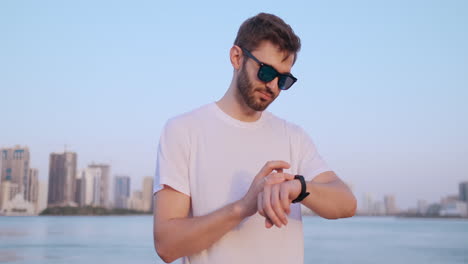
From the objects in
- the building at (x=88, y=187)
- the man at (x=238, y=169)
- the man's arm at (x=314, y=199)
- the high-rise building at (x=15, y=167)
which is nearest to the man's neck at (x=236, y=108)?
the man at (x=238, y=169)

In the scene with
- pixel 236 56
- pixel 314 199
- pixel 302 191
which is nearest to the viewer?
pixel 302 191

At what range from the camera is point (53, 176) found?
110000mm

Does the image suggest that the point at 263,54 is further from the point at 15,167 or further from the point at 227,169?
the point at 15,167

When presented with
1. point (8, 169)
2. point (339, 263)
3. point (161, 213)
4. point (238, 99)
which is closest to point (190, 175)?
point (161, 213)

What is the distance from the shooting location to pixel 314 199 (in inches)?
55.6

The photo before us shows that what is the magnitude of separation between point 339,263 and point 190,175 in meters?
21.3

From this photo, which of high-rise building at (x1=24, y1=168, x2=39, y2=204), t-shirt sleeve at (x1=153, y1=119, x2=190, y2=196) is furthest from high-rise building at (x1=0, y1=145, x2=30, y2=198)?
t-shirt sleeve at (x1=153, y1=119, x2=190, y2=196)

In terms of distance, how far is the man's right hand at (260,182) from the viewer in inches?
48.4

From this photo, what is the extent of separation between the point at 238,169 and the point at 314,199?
29 centimetres

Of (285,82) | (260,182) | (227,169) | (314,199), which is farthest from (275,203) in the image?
(285,82)

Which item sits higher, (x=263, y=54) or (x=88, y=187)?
(x=263, y=54)

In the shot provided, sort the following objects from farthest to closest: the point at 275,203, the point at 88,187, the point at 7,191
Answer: the point at 88,187 → the point at 7,191 → the point at 275,203

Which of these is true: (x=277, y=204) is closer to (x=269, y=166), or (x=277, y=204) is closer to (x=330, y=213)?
(x=269, y=166)

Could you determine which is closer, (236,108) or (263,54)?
(263,54)
